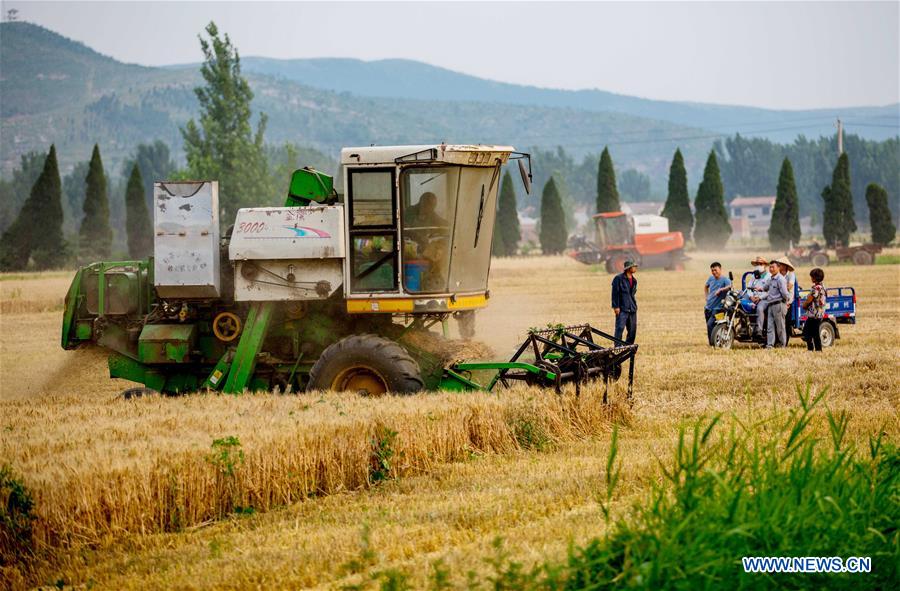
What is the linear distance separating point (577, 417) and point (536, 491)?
276 cm

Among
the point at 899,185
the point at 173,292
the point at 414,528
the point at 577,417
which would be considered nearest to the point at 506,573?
the point at 414,528

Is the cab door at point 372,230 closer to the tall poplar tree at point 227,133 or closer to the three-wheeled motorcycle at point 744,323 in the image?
the three-wheeled motorcycle at point 744,323

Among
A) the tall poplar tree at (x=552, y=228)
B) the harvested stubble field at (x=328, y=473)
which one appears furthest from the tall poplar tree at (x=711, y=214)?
the harvested stubble field at (x=328, y=473)

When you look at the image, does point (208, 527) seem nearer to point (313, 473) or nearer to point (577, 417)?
point (313, 473)

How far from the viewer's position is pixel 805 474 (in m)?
6.29

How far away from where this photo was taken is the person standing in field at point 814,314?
17109 mm

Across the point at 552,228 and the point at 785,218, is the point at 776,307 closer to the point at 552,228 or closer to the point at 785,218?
the point at 785,218

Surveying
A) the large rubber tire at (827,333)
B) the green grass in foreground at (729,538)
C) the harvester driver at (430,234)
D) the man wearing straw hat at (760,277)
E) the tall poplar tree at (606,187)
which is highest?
the tall poplar tree at (606,187)

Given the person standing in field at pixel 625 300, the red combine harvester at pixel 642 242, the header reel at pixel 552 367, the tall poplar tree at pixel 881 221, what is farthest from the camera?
the tall poplar tree at pixel 881 221

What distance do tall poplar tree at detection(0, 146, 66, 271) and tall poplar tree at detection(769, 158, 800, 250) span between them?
39.2 meters

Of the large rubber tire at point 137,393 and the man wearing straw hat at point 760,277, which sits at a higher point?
the man wearing straw hat at point 760,277

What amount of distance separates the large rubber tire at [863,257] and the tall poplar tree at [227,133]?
33.1 m

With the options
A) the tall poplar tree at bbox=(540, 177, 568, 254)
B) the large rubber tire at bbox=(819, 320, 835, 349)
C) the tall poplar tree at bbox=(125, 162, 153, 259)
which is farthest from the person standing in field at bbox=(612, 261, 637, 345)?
the tall poplar tree at bbox=(540, 177, 568, 254)

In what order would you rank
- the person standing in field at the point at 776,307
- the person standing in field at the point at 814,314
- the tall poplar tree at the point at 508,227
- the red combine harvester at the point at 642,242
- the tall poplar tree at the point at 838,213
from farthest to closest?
the tall poplar tree at the point at 508,227 → the tall poplar tree at the point at 838,213 → the red combine harvester at the point at 642,242 → the person standing in field at the point at 776,307 → the person standing in field at the point at 814,314
